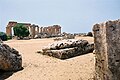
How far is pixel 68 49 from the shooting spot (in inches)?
448

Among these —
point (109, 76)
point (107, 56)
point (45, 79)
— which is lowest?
point (45, 79)

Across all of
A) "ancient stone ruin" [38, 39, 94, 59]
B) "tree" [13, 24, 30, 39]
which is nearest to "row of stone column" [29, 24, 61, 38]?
"tree" [13, 24, 30, 39]

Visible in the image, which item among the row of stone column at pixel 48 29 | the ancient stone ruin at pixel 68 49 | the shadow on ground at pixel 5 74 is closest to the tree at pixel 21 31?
the row of stone column at pixel 48 29

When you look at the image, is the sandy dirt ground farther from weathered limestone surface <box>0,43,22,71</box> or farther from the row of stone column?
the row of stone column

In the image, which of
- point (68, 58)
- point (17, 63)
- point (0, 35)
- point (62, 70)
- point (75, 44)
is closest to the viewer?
point (62, 70)

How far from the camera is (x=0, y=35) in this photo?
40000 mm

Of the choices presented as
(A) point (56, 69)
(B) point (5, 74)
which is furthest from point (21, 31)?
(A) point (56, 69)

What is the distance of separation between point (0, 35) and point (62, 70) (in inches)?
1282

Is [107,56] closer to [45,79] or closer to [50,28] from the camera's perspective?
[45,79]

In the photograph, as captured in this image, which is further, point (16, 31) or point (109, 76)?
point (16, 31)

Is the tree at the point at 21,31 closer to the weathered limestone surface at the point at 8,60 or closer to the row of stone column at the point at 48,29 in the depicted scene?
the row of stone column at the point at 48,29

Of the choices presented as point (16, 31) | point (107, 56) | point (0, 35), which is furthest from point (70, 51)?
point (16, 31)

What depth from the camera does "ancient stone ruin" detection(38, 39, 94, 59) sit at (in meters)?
11.2

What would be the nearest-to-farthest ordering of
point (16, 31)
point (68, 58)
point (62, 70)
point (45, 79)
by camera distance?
point (45, 79), point (62, 70), point (68, 58), point (16, 31)
